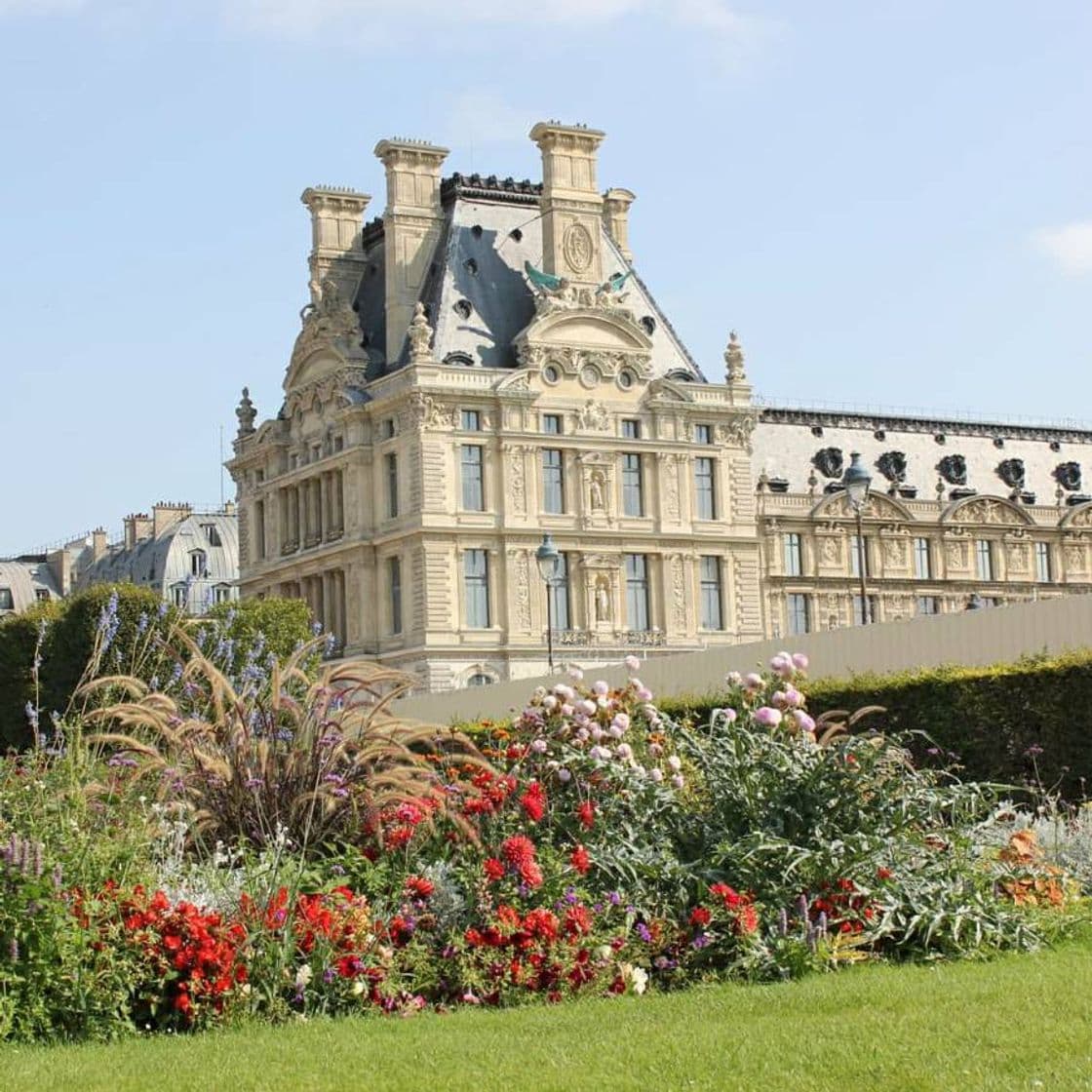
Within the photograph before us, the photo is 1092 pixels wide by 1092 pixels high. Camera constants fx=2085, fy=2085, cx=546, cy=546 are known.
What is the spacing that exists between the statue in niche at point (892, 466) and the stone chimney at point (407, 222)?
77.8ft

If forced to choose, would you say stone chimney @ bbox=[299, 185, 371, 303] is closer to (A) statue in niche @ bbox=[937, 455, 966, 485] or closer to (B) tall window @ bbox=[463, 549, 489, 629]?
(B) tall window @ bbox=[463, 549, 489, 629]

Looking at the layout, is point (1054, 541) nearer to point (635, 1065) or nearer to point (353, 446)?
point (353, 446)

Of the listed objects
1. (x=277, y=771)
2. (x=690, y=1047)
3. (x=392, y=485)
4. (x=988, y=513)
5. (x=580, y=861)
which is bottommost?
(x=690, y=1047)

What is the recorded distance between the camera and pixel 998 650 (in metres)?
27.1

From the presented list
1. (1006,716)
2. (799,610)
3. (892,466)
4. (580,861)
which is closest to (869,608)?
(799,610)

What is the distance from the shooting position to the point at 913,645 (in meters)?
29.0

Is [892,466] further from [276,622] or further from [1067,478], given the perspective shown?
[276,622]

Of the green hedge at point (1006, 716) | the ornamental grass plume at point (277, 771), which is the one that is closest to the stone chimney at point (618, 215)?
the green hedge at point (1006, 716)

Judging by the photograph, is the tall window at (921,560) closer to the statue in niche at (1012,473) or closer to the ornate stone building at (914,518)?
the ornate stone building at (914,518)

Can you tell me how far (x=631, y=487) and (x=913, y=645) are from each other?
141ft

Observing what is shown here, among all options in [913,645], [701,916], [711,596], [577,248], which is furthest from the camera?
[711,596]

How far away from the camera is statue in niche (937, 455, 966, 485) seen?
8888 cm

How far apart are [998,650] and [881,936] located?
13786 mm

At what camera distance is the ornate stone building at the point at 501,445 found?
224 feet
